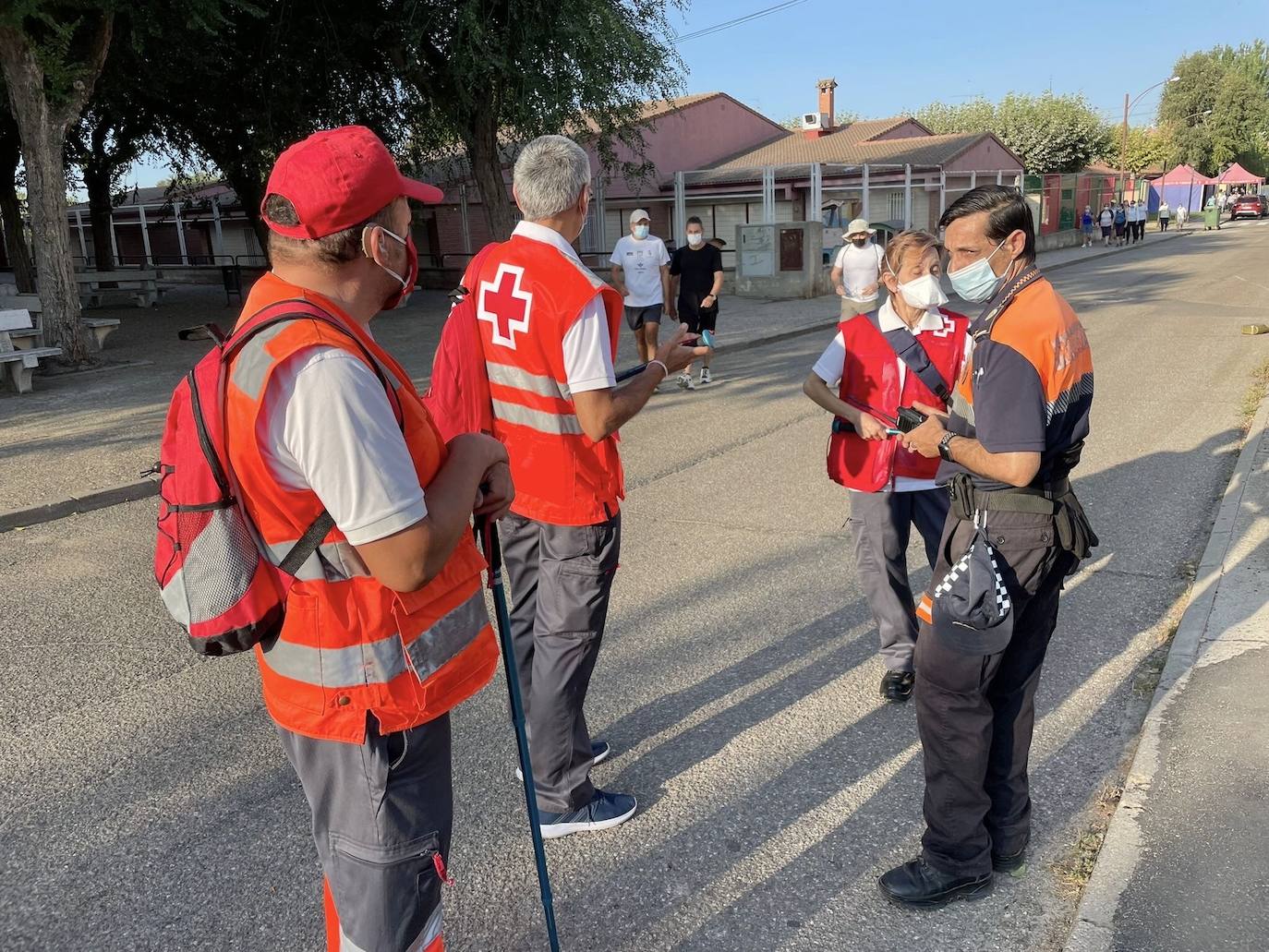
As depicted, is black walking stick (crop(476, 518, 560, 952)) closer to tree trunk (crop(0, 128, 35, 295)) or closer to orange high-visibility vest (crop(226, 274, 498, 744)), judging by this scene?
orange high-visibility vest (crop(226, 274, 498, 744))

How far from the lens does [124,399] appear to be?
10836mm

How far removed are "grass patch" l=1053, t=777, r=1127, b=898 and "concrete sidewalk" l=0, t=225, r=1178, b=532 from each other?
22.2 ft

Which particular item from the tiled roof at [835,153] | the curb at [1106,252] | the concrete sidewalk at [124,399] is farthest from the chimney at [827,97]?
the concrete sidewalk at [124,399]

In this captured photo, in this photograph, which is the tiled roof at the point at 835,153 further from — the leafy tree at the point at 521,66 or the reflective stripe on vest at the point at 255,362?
the reflective stripe on vest at the point at 255,362

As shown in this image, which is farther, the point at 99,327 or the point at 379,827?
the point at 99,327

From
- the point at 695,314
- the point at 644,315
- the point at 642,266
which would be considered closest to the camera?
the point at 642,266

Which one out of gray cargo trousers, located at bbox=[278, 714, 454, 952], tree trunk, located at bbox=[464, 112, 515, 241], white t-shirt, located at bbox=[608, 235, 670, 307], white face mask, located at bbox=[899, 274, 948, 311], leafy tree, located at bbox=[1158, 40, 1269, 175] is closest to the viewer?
gray cargo trousers, located at bbox=[278, 714, 454, 952]

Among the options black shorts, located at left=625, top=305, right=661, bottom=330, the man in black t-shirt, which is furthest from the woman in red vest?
the man in black t-shirt

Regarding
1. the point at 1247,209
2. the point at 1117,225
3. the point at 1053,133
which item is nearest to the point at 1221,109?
the point at 1247,209

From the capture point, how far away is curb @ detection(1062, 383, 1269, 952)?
251 cm

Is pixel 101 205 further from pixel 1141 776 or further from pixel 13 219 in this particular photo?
pixel 1141 776

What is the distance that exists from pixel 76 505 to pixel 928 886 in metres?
6.51

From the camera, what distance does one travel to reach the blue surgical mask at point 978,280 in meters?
2.65

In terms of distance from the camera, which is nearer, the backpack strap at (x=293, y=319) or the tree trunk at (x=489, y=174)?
the backpack strap at (x=293, y=319)
